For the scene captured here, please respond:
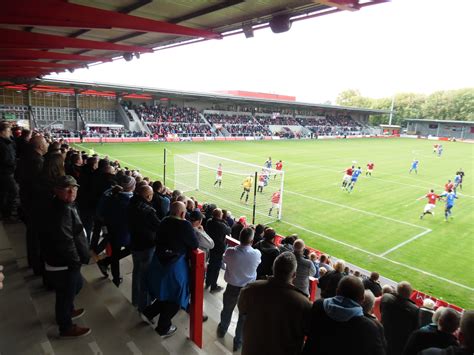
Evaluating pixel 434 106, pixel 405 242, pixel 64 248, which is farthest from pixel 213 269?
pixel 434 106

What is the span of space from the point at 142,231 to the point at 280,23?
4.58 meters

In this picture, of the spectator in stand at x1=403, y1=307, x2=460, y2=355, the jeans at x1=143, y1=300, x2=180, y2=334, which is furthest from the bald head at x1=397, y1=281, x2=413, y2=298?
the jeans at x1=143, y1=300, x2=180, y2=334

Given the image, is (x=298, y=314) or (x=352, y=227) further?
(x=352, y=227)

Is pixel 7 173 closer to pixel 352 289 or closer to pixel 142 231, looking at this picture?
pixel 142 231

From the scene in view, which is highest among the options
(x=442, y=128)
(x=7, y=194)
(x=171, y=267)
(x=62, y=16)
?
(x=62, y=16)

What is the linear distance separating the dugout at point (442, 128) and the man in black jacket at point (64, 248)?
3903 inches

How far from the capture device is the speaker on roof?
6.20m

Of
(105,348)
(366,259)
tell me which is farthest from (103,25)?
(366,259)

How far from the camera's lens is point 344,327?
7.93 ft

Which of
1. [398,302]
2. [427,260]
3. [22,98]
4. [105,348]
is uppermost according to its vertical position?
[22,98]

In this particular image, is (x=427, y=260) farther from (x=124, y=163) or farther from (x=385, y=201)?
(x=124, y=163)

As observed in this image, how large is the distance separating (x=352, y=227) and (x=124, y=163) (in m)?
18.4

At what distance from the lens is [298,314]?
2.67 meters

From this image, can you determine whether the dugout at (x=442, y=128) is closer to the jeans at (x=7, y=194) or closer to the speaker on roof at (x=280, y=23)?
the speaker on roof at (x=280, y=23)
